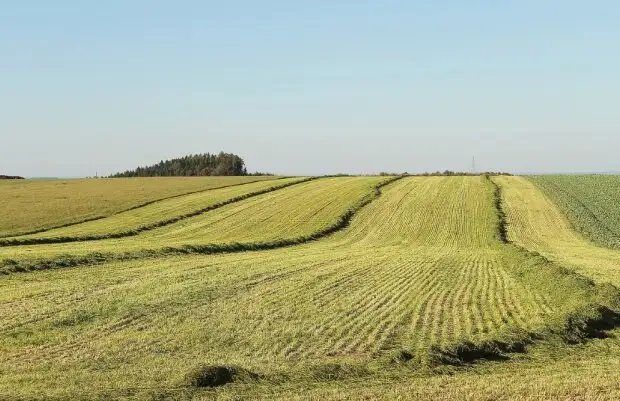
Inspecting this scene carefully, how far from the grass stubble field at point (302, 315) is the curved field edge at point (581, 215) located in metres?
1.25

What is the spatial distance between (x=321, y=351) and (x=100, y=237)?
93.6 feet

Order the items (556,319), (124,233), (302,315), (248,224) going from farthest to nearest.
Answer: (248,224)
(124,233)
(302,315)
(556,319)

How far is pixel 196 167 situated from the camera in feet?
478

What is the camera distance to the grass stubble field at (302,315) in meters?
13.3

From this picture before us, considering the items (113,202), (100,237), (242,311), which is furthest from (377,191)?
(242,311)

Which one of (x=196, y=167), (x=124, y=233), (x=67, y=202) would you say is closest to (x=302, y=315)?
(x=124, y=233)

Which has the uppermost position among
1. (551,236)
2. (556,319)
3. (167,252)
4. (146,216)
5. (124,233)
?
(146,216)

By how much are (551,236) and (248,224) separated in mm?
19884

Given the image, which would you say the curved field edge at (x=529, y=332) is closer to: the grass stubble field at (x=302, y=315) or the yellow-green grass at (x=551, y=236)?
the grass stubble field at (x=302, y=315)

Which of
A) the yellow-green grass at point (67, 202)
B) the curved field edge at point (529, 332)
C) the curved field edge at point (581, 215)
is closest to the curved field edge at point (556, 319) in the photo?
the curved field edge at point (529, 332)

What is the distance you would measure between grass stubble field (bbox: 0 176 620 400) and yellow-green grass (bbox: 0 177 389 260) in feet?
1.25

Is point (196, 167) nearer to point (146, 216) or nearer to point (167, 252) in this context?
point (146, 216)

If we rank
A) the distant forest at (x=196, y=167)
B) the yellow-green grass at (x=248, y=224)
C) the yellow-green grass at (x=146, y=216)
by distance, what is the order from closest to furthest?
the yellow-green grass at (x=248, y=224)
the yellow-green grass at (x=146, y=216)
the distant forest at (x=196, y=167)

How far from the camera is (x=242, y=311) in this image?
68.1 feet
